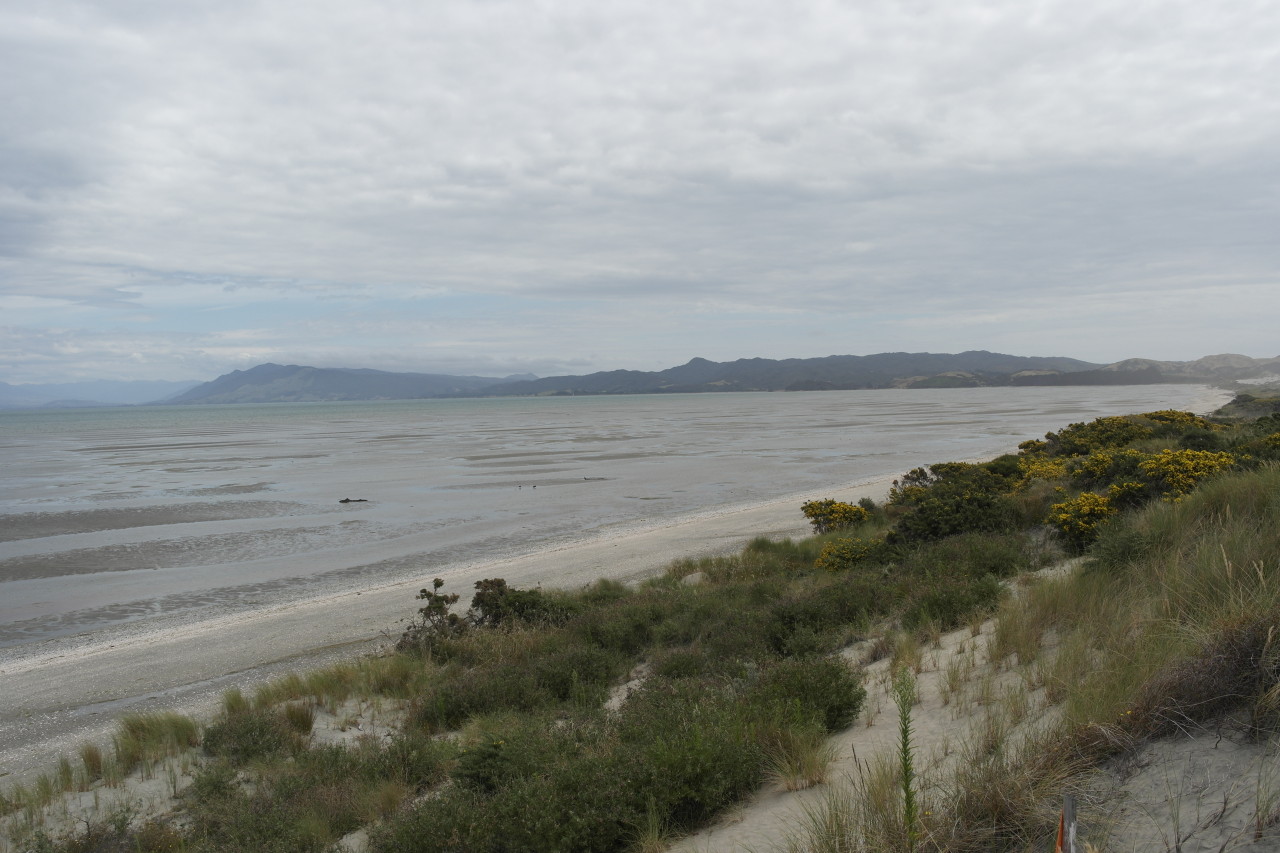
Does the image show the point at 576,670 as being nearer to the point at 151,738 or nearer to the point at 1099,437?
the point at 151,738

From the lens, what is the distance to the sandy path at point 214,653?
356 inches

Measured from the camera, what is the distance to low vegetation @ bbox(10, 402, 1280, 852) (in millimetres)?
3826

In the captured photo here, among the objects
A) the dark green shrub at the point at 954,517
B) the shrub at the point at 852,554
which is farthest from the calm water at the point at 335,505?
the dark green shrub at the point at 954,517

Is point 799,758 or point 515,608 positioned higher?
point 799,758

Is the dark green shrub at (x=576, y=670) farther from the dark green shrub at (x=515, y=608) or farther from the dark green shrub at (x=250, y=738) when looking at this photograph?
the dark green shrub at (x=250, y=738)

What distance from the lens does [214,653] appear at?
1154 centimetres

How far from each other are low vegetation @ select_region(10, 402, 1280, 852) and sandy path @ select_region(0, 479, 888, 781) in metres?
1.47

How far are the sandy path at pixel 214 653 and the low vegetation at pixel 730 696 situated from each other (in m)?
1.47

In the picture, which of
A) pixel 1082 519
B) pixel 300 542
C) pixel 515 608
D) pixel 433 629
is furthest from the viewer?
pixel 300 542

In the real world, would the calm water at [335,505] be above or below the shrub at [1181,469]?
below

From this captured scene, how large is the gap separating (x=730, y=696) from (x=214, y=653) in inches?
363

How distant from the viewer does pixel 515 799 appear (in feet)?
15.4

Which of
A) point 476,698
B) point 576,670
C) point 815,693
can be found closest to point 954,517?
point 576,670

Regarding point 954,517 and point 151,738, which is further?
point 954,517
